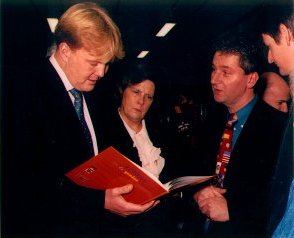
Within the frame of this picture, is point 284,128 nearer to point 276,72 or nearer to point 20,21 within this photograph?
point 276,72

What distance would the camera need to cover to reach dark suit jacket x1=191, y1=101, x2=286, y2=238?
Result: 4.95ft

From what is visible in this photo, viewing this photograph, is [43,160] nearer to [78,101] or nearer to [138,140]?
[78,101]

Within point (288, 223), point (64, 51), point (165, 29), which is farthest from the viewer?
point (165, 29)

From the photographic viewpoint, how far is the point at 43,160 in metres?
1.39

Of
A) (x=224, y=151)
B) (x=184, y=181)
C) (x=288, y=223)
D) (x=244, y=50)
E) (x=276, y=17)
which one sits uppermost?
(x=276, y=17)

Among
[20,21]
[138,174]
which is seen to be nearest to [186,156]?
[138,174]

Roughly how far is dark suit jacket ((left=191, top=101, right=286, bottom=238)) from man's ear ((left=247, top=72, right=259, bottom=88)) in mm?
77

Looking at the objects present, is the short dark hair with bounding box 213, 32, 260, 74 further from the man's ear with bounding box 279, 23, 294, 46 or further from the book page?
the book page

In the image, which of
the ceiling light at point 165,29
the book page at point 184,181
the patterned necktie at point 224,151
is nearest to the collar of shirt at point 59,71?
the ceiling light at point 165,29

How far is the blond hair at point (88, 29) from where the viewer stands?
143 cm

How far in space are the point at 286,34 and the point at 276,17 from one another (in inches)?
3.1

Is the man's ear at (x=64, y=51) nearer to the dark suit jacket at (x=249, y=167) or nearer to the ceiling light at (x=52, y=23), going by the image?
the ceiling light at (x=52, y=23)

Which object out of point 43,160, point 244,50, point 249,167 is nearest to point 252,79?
point 244,50

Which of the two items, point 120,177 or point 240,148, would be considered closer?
point 120,177
